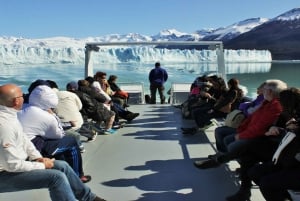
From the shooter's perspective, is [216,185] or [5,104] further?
[216,185]

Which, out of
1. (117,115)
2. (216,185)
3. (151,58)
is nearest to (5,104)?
(216,185)

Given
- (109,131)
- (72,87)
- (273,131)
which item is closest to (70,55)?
(109,131)

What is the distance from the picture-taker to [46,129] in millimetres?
3195

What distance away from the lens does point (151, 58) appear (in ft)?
196

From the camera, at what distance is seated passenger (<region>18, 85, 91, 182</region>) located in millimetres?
3129

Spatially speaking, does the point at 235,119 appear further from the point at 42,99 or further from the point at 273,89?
the point at 42,99

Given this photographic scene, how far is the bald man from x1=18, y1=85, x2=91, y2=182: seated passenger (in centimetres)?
53

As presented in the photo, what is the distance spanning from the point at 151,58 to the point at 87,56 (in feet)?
166

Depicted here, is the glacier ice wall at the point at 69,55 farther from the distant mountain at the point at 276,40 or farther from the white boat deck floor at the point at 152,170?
the white boat deck floor at the point at 152,170

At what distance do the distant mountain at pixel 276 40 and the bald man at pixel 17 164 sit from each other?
98678 millimetres

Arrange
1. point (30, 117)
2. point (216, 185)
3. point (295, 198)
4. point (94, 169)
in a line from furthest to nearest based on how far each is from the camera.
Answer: point (94, 169) → point (216, 185) → point (30, 117) → point (295, 198)

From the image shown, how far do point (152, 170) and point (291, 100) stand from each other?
1.86 metres

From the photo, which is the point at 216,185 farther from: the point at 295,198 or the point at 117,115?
the point at 117,115

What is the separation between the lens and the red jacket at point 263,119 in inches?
123
